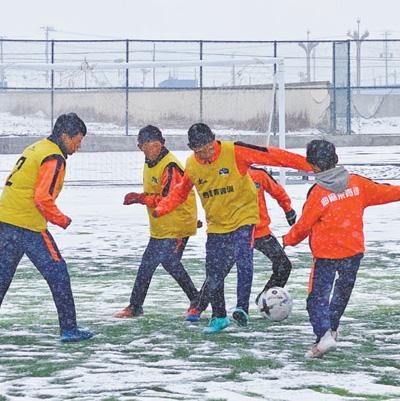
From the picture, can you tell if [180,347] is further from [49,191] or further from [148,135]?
[148,135]

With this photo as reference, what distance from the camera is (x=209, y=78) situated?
171 feet

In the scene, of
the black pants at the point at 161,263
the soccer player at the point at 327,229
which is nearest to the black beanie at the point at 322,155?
the soccer player at the point at 327,229

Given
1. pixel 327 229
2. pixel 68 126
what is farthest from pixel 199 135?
pixel 327 229

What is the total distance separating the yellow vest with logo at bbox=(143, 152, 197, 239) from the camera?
29.9ft

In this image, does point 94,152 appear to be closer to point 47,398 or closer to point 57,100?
point 57,100

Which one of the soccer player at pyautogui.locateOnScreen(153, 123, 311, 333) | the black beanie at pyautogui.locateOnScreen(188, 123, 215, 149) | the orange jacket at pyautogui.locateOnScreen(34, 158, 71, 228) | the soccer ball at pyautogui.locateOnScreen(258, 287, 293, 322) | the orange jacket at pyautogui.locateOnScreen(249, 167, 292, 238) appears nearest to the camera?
the orange jacket at pyautogui.locateOnScreen(34, 158, 71, 228)

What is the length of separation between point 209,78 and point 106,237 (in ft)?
123

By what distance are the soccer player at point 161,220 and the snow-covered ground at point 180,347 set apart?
0.82 feet

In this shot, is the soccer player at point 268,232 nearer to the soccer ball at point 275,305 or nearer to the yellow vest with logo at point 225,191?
the soccer ball at point 275,305

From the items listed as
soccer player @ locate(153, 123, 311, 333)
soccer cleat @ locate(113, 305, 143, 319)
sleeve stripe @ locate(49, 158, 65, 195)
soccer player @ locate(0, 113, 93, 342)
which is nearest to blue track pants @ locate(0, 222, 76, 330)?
soccer player @ locate(0, 113, 93, 342)

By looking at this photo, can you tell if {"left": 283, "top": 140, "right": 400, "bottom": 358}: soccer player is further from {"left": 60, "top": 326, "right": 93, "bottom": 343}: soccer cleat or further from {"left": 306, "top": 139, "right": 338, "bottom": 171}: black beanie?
{"left": 60, "top": 326, "right": 93, "bottom": 343}: soccer cleat

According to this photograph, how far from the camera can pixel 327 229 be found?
7.37 m

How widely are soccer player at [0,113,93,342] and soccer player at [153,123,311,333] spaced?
96cm

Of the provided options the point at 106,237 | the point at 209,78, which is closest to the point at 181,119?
the point at 209,78
